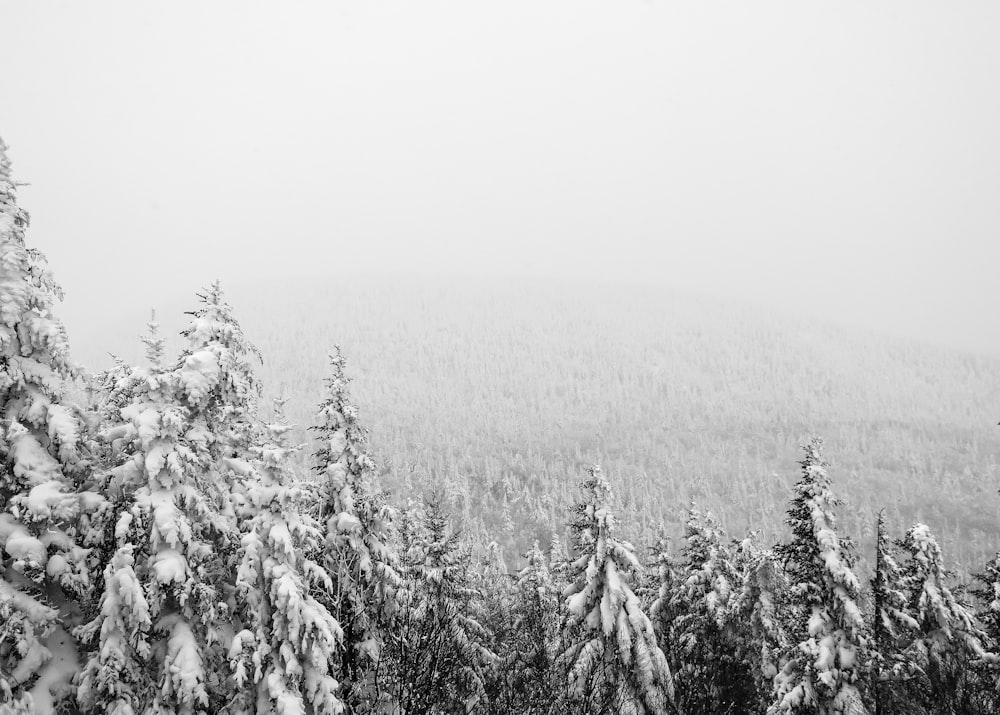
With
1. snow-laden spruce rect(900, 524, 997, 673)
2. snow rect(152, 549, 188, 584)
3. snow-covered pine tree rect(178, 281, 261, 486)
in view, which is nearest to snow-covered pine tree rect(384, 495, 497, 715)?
snow-covered pine tree rect(178, 281, 261, 486)

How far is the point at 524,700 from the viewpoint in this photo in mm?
22484

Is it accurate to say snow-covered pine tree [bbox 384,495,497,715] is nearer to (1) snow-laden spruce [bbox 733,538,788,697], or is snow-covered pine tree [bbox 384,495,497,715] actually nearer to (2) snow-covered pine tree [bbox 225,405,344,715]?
(2) snow-covered pine tree [bbox 225,405,344,715]

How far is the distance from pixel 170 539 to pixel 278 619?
2.64m

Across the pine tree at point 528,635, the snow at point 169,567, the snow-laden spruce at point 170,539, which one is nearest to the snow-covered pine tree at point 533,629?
the pine tree at point 528,635

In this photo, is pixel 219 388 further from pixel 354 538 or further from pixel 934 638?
pixel 934 638

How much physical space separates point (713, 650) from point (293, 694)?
729 inches

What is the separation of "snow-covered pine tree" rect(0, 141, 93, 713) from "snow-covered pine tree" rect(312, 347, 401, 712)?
244 inches

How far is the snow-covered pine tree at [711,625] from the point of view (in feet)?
73.3

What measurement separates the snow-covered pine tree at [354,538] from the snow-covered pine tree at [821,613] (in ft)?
38.5

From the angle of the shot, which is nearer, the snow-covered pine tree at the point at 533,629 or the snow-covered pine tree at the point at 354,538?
the snow-covered pine tree at the point at 354,538

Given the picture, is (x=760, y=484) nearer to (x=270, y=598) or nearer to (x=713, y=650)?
(x=713, y=650)

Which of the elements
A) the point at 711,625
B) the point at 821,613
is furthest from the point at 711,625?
the point at 821,613

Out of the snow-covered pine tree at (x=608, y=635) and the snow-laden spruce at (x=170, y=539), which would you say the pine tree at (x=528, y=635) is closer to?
the snow-covered pine tree at (x=608, y=635)

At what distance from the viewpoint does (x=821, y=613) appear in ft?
54.5
